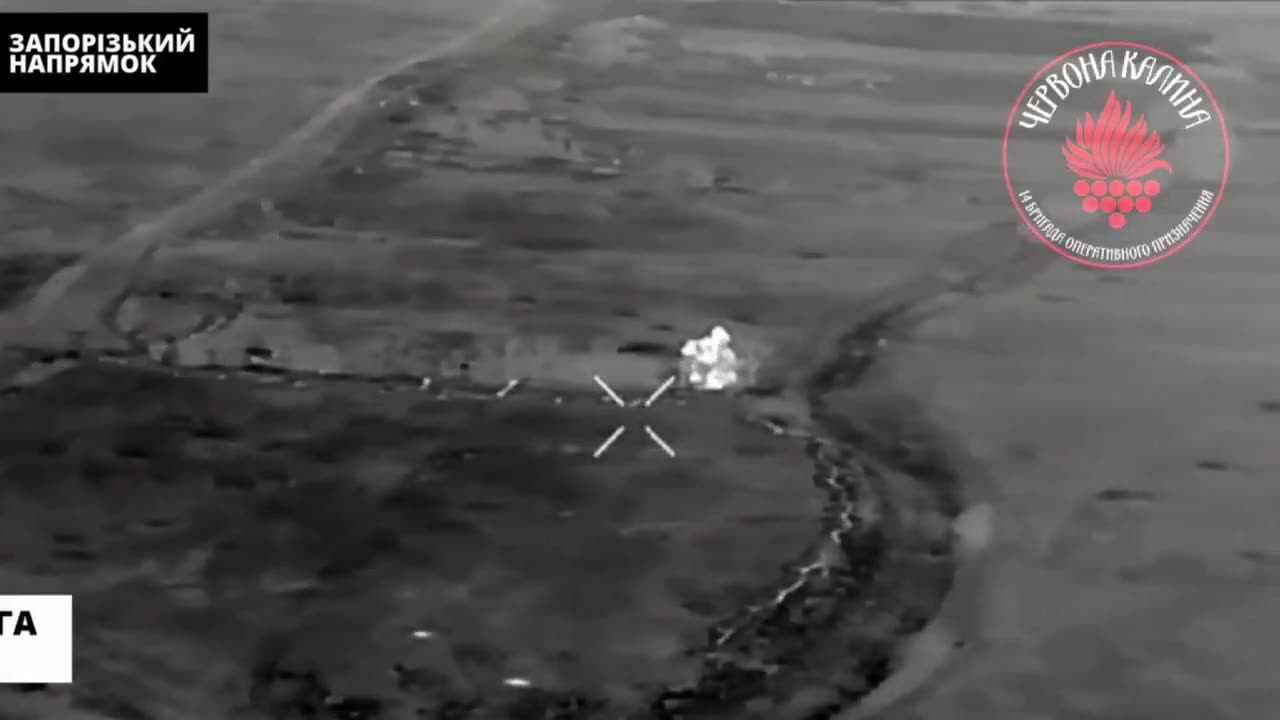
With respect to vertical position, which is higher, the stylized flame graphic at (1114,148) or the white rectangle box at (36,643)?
the stylized flame graphic at (1114,148)

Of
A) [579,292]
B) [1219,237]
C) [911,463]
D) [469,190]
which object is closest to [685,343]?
[579,292]

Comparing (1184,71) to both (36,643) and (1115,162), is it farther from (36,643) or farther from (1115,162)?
(36,643)

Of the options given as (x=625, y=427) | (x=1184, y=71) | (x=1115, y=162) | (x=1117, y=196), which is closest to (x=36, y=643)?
(x=625, y=427)

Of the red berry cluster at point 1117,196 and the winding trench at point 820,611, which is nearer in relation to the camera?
the winding trench at point 820,611

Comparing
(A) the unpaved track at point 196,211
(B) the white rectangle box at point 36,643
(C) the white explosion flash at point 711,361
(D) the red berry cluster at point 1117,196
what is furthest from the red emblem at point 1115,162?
(B) the white rectangle box at point 36,643

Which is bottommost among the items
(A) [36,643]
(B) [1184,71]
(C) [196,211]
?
(A) [36,643]

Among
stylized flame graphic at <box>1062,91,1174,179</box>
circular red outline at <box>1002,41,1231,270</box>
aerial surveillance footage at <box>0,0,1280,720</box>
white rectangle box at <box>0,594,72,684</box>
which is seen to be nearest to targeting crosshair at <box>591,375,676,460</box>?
aerial surveillance footage at <box>0,0,1280,720</box>

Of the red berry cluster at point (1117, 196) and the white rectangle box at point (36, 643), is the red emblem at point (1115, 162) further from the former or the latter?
the white rectangle box at point (36, 643)

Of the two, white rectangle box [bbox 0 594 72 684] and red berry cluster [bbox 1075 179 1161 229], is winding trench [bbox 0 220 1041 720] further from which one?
red berry cluster [bbox 1075 179 1161 229]
